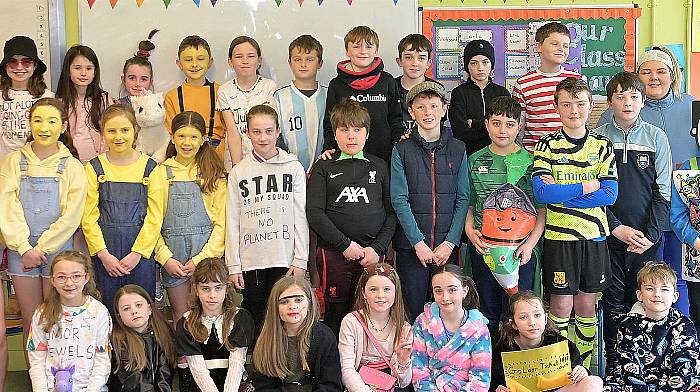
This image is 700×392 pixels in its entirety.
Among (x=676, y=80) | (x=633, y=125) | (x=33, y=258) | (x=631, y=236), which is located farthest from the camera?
(x=676, y=80)

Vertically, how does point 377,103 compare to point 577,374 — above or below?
above

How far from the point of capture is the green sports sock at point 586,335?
11.5 ft

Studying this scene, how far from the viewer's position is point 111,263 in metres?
3.40

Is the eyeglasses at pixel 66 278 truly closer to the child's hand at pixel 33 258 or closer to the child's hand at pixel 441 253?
the child's hand at pixel 33 258

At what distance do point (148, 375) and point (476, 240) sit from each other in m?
1.50

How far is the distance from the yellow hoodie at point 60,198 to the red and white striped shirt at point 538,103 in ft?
6.86

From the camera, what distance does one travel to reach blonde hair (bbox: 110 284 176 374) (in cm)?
316

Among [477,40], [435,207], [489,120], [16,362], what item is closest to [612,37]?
[477,40]

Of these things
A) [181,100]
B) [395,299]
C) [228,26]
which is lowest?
[395,299]

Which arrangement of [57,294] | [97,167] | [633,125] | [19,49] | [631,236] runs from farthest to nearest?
[19,49] < [633,125] < [631,236] < [97,167] < [57,294]

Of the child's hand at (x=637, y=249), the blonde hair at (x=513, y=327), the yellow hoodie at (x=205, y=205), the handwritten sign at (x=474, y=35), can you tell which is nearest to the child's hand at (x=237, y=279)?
the yellow hoodie at (x=205, y=205)

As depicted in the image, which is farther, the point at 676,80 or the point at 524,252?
the point at 676,80

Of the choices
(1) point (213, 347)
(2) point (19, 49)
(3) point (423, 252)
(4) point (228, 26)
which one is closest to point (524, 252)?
(3) point (423, 252)

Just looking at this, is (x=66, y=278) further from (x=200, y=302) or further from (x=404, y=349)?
(x=404, y=349)
